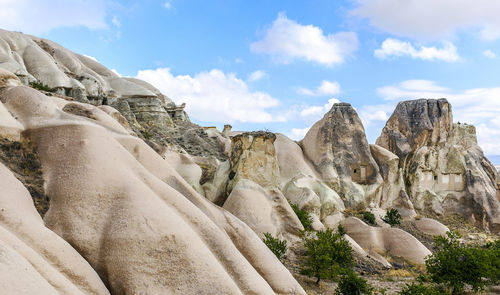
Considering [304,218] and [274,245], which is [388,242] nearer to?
[304,218]

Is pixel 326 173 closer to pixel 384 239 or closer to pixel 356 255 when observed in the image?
pixel 384 239

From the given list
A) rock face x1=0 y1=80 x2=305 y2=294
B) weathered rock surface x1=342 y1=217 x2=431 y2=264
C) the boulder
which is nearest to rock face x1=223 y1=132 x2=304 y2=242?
weathered rock surface x1=342 y1=217 x2=431 y2=264

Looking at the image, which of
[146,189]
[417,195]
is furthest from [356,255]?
[417,195]

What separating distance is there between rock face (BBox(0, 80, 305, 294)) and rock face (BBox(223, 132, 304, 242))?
6.73m

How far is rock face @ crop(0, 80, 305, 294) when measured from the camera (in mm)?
8594

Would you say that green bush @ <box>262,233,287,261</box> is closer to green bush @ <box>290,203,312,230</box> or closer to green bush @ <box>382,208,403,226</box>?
green bush @ <box>290,203,312,230</box>

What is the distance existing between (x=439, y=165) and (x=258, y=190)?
31751 mm

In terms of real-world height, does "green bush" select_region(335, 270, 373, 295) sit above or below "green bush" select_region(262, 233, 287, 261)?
below

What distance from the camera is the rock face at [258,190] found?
65.2 feet

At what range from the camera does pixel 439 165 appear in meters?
44.5

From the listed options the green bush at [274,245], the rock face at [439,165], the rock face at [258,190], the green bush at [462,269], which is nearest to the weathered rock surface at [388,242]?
the green bush at [462,269]

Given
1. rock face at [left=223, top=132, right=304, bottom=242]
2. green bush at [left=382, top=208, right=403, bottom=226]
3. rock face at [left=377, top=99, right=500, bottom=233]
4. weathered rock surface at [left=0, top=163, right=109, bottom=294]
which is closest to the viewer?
weathered rock surface at [left=0, top=163, right=109, bottom=294]

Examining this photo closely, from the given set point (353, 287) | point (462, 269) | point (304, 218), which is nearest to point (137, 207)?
point (353, 287)

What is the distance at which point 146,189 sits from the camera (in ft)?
34.5
